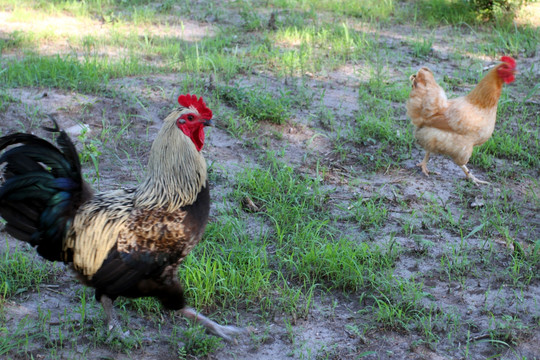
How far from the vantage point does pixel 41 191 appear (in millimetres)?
2900

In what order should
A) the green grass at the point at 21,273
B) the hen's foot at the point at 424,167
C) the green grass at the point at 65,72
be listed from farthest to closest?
the green grass at the point at 65,72, the hen's foot at the point at 424,167, the green grass at the point at 21,273

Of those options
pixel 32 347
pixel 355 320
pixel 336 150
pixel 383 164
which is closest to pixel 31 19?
pixel 336 150

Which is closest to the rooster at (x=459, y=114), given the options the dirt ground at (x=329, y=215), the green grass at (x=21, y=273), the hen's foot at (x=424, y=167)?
the hen's foot at (x=424, y=167)

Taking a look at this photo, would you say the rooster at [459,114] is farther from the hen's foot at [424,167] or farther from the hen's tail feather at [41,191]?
the hen's tail feather at [41,191]

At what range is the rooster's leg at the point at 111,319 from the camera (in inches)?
122

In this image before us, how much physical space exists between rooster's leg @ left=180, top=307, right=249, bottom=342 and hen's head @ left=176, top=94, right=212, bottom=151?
980 mm

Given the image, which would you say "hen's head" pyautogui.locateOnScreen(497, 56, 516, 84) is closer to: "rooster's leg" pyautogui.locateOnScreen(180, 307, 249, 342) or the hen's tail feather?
"rooster's leg" pyautogui.locateOnScreen(180, 307, 249, 342)

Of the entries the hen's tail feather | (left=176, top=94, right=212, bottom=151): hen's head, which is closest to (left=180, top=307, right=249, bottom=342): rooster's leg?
the hen's tail feather

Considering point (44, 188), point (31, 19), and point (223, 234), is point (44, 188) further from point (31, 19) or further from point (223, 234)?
point (31, 19)

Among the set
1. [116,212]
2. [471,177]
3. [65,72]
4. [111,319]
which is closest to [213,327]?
[111,319]

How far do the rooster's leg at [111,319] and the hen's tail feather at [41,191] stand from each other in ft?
1.04

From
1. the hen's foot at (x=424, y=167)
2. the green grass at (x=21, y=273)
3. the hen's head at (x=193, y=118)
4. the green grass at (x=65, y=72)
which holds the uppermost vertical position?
the hen's head at (x=193, y=118)

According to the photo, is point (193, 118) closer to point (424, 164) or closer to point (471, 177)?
point (424, 164)

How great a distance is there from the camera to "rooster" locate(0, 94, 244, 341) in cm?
288
